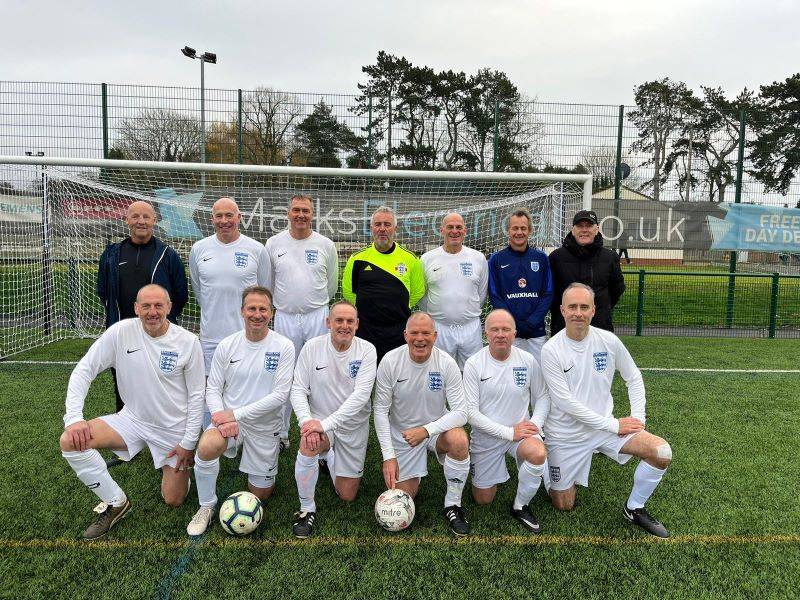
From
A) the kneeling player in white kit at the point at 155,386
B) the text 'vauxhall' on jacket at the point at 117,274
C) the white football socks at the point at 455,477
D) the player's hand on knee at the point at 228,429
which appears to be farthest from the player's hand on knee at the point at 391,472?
the text 'vauxhall' on jacket at the point at 117,274

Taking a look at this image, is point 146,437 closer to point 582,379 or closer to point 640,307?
point 582,379

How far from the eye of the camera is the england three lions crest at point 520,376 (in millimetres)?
3232

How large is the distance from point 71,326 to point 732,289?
37.2 feet

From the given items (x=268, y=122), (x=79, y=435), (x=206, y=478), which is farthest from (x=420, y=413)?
(x=268, y=122)

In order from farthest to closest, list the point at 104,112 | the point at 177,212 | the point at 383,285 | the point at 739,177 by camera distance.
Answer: the point at 739,177 → the point at 104,112 → the point at 177,212 → the point at 383,285

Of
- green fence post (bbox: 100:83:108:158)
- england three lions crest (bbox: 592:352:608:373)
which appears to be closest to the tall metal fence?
green fence post (bbox: 100:83:108:158)

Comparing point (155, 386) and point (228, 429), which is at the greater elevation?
point (155, 386)

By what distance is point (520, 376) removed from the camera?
3250 mm

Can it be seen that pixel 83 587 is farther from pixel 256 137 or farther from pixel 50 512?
pixel 256 137

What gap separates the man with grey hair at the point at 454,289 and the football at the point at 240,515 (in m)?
1.90

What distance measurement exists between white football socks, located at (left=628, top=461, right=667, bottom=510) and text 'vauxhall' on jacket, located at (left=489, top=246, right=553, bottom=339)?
1.38 m

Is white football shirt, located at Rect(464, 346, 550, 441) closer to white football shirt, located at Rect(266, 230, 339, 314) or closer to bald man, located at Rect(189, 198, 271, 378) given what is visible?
white football shirt, located at Rect(266, 230, 339, 314)

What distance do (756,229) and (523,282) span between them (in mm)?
7889

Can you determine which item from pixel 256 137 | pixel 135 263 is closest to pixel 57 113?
pixel 256 137
